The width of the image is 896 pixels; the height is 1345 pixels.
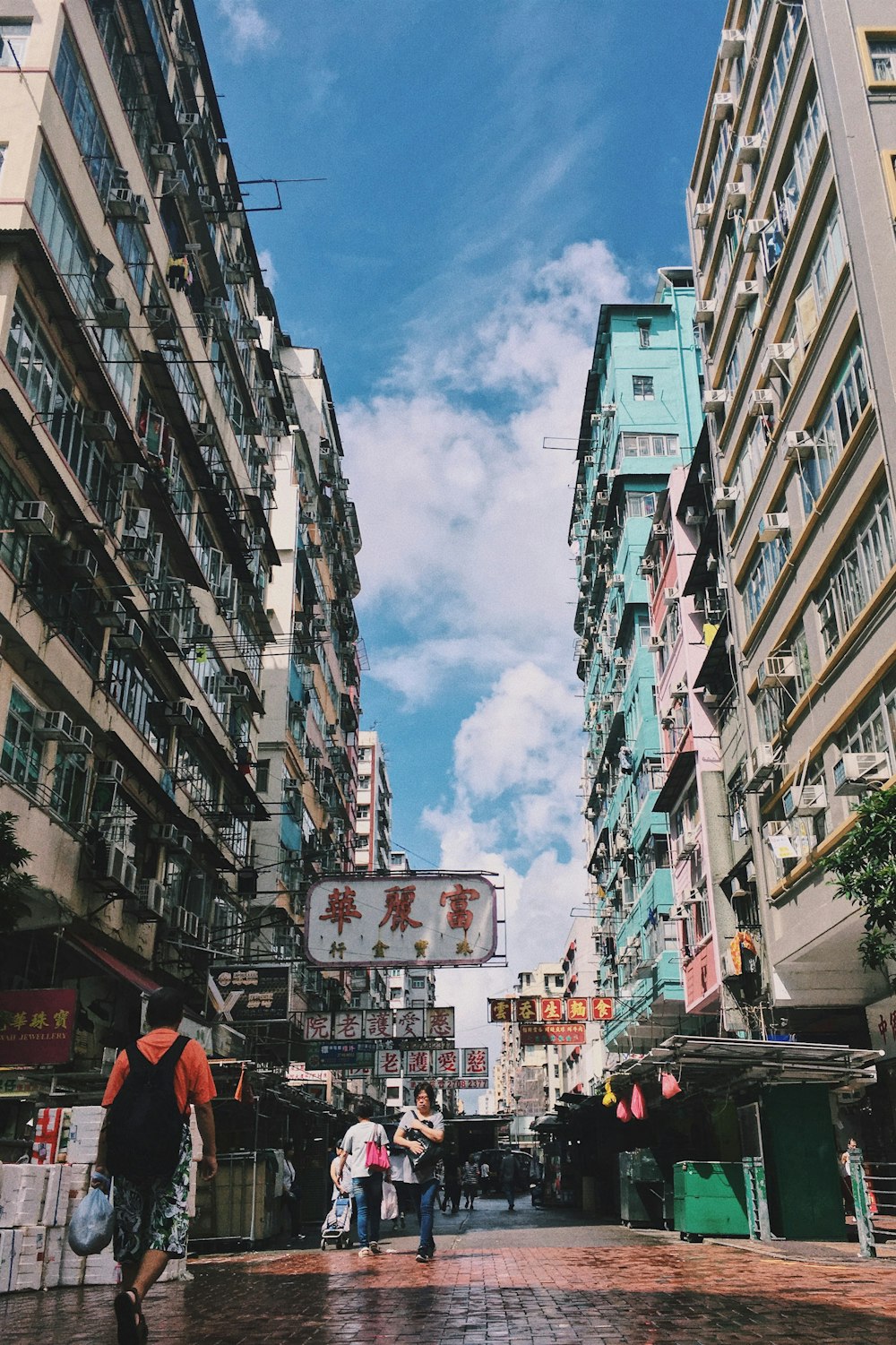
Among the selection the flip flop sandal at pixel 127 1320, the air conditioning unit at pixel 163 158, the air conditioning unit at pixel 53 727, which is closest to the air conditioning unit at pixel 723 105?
the air conditioning unit at pixel 163 158

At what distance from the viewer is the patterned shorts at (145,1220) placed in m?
5.07

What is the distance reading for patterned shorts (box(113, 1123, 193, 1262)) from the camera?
5066 millimetres

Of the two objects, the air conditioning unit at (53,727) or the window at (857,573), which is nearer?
the window at (857,573)

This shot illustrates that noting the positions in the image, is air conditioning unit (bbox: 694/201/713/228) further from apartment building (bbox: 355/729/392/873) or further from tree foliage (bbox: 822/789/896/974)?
apartment building (bbox: 355/729/392/873)

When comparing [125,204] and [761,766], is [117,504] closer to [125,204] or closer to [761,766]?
[125,204]

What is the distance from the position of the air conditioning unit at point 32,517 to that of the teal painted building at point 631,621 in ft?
63.1

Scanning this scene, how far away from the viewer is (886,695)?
15648 mm

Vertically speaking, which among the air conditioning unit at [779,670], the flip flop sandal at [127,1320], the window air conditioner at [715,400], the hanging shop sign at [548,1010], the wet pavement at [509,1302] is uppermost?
the window air conditioner at [715,400]

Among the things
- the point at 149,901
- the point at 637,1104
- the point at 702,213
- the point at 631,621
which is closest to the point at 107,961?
→ the point at 149,901

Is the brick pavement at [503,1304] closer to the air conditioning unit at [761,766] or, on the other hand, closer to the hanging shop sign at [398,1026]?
the air conditioning unit at [761,766]

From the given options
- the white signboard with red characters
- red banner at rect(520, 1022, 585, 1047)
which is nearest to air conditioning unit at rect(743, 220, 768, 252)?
the white signboard with red characters

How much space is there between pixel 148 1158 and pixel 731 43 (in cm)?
2407

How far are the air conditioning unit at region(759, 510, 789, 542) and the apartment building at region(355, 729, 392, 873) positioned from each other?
60.6 metres

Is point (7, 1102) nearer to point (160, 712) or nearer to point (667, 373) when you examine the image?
point (160, 712)
